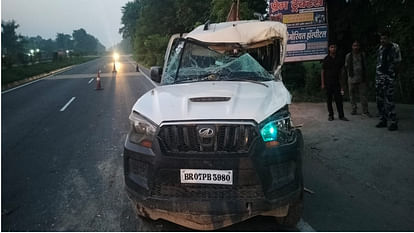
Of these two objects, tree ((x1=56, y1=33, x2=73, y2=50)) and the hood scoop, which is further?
tree ((x1=56, y1=33, x2=73, y2=50))

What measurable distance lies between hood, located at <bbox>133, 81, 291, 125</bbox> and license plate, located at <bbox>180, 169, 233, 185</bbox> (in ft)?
1.47

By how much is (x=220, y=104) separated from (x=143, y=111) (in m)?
0.76

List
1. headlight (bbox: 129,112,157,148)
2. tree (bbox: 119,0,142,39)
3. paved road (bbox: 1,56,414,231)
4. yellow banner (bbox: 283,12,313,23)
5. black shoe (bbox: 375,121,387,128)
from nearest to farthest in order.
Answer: headlight (bbox: 129,112,157,148) < paved road (bbox: 1,56,414,231) < black shoe (bbox: 375,121,387,128) < yellow banner (bbox: 283,12,313,23) < tree (bbox: 119,0,142,39)

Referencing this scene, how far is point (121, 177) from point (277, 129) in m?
2.76

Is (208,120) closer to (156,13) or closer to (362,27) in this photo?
(362,27)

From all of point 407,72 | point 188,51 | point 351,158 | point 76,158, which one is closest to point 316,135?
point 351,158

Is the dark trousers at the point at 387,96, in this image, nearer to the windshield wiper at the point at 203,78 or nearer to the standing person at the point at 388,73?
the standing person at the point at 388,73

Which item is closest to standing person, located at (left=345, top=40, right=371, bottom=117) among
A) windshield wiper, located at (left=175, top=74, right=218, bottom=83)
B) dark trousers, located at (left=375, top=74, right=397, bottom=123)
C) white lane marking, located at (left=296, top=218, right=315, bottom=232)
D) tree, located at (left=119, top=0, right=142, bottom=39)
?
dark trousers, located at (left=375, top=74, right=397, bottom=123)

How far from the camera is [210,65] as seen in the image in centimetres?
497

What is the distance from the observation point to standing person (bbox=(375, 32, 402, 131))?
7.11 meters

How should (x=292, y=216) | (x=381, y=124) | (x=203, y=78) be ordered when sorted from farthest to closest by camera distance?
(x=381, y=124), (x=203, y=78), (x=292, y=216)

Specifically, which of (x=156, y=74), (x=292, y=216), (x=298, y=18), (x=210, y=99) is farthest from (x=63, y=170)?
(x=298, y=18)

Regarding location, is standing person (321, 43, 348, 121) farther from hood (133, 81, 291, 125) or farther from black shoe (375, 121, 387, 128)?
hood (133, 81, 291, 125)

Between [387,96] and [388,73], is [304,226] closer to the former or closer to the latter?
[387,96]
